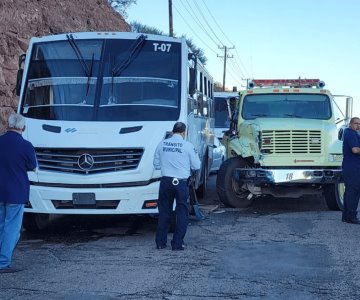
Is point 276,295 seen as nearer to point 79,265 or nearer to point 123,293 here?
point 123,293

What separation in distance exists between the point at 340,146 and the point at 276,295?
641 centimetres

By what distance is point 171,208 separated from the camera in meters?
8.38

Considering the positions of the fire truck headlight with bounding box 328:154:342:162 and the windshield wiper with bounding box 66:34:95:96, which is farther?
the fire truck headlight with bounding box 328:154:342:162

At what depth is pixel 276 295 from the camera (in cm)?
606

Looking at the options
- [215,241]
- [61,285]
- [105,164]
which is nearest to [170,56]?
[105,164]

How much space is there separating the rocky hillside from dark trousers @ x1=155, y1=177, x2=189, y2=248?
14227 millimetres

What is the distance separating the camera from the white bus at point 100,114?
28.5 feet

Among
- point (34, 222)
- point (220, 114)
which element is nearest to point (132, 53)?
point (34, 222)

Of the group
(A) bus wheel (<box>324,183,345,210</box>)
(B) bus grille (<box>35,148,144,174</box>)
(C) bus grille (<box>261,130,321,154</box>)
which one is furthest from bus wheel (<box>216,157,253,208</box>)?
(B) bus grille (<box>35,148,144,174</box>)

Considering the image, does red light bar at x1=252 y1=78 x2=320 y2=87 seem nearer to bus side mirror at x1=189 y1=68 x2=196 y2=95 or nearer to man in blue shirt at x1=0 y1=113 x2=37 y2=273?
bus side mirror at x1=189 y1=68 x2=196 y2=95

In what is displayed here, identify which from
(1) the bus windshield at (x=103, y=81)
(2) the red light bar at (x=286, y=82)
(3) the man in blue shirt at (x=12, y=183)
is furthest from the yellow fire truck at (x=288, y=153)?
(3) the man in blue shirt at (x=12, y=183)

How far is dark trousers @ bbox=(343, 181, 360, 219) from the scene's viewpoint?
33.8 ft

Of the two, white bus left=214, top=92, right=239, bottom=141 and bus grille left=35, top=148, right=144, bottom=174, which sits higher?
white bus left=214, top=92, right=239, bottom=141

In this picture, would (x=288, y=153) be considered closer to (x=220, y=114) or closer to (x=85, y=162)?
(x=85, y=162)
